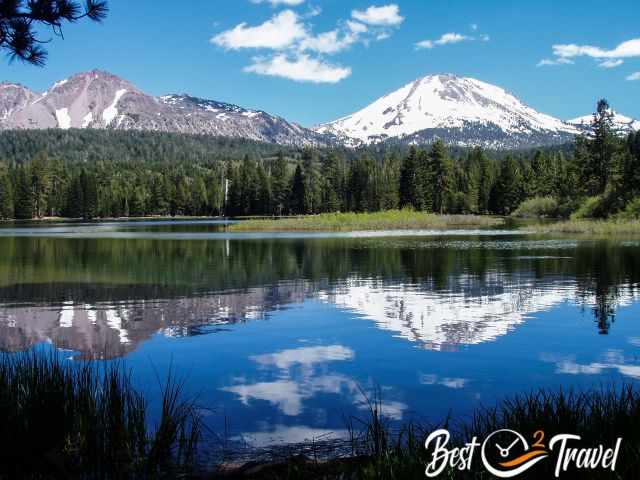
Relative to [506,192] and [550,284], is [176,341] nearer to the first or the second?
[550,284]

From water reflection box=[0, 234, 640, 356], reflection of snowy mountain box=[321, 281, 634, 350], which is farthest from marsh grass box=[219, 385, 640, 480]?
water reflection box=[0, 234, 640, 356]

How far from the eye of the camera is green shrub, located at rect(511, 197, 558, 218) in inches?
4545

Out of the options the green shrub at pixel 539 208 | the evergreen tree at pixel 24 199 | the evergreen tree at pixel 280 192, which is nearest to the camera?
the green shrub at pixel 539 208

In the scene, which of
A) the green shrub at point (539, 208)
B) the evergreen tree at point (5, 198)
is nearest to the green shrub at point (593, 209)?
the green shrub at point (539, 208)

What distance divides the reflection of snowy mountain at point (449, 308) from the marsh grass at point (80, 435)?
8.29 m

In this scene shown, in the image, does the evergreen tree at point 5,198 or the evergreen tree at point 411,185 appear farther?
the evergreen tree at point 5,198

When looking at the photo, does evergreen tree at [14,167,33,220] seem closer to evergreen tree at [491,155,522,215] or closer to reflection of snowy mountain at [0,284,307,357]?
evergreen tree at [491,155,522,215]

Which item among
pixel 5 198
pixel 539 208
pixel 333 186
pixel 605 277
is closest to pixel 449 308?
pixel 605 277

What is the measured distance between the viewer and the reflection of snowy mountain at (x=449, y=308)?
662 inches

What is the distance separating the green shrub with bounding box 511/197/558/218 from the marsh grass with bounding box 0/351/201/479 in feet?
374

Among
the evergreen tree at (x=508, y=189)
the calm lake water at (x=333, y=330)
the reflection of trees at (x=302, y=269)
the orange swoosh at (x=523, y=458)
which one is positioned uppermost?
the evergreen tree at (x=508, y=189)

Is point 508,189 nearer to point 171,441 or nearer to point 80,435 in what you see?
point 171,441

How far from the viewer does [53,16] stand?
10062mm

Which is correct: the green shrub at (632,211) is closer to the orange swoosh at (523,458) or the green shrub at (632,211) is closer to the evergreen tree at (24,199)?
the orange swoosh at (523,458)
